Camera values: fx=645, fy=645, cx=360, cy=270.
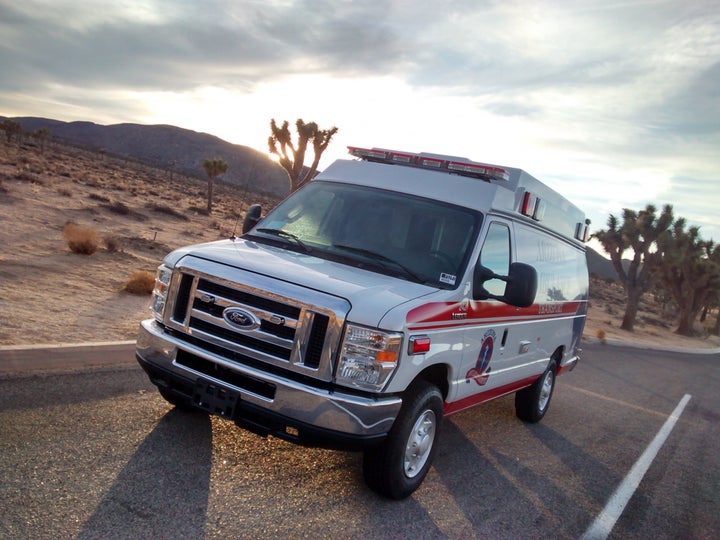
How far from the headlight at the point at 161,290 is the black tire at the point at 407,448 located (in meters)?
1.82

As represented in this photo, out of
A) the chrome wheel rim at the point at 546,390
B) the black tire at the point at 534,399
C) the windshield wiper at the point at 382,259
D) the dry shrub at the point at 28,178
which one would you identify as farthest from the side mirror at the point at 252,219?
the dry shrub at the point at 28,178

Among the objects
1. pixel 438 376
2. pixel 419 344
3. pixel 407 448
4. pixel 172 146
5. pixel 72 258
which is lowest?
pixel 72 258

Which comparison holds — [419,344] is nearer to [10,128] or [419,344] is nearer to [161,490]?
[161,490]

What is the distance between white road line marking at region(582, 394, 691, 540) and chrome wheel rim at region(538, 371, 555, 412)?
4.14 ft

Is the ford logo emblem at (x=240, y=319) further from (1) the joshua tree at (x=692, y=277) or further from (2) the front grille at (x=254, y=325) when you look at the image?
(1) the joshua tree at (x=692, y=277)

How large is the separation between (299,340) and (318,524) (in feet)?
3.79

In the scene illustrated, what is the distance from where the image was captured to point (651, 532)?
16.6ft

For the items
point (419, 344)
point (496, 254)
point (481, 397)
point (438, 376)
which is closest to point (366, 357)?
point (419, 344)

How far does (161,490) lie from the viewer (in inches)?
161

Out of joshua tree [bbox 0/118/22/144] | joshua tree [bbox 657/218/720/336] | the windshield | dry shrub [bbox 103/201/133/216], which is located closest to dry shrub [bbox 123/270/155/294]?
the windshield

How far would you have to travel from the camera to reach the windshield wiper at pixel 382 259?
192 inches

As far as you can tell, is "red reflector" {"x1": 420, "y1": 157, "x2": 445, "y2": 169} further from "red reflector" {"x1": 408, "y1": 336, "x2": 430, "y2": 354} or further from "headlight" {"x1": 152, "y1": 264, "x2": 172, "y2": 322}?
"headlight" {"x1": 152, "y1": 264, "x2": 172, "y2": 322}

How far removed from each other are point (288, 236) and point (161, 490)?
2.18m

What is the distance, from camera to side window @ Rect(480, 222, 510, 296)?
5.37 meters
